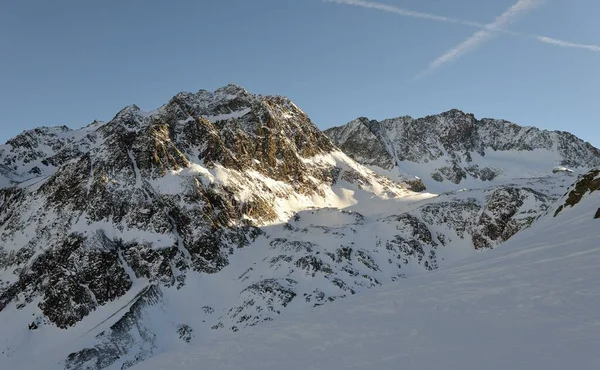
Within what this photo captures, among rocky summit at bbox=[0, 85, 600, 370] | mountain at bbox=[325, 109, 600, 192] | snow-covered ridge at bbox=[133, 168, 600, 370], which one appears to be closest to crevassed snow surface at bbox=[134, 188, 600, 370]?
snow-covered ridge at bbox=[133, 168, 600, 370]

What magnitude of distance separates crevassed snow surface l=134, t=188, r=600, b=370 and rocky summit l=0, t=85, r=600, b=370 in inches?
1078

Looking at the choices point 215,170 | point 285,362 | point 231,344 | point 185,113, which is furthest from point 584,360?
point 185,113

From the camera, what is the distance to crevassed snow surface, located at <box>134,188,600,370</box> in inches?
388

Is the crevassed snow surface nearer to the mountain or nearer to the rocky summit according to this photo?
the rocky summit

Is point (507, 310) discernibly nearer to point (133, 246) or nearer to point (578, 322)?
point (578, 322)

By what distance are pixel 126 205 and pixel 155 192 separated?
6.81 metres

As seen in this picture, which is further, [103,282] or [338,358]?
[103,282]

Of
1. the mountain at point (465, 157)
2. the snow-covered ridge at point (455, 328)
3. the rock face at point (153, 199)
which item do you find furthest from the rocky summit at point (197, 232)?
the mountain at point (465, 157)

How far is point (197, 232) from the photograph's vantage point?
290ft

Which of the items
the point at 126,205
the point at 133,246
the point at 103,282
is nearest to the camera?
the point at 103,282

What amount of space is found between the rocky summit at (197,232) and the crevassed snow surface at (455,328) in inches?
1078

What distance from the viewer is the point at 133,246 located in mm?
83062

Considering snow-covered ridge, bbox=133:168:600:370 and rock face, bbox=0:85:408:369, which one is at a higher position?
rock face, bbox=0:85:408:369

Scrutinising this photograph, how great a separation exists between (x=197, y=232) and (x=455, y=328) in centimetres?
8069
